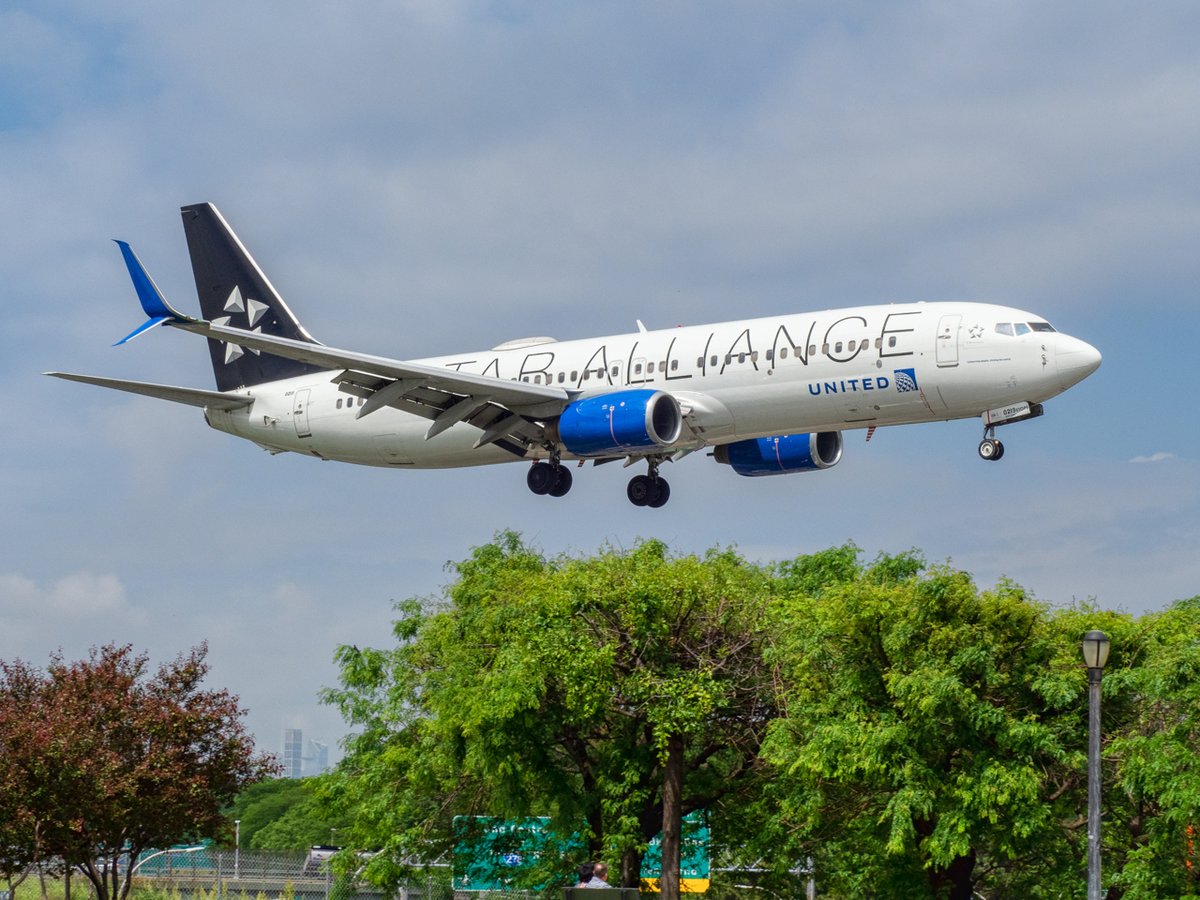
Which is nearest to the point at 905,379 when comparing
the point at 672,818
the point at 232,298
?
the point at 672,818

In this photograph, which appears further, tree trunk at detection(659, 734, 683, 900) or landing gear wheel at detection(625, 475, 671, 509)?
landing gear wheel at detection(625, 475, 671, 509)

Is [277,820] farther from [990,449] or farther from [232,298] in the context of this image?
[990,449]

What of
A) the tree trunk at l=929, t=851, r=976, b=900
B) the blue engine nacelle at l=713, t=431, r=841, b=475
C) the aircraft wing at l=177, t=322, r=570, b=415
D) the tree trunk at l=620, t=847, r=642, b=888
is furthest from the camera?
the blue engine nacelle at l=713, t=431, r=841, b=475

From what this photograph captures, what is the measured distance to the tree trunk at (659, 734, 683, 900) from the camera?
38656 mm

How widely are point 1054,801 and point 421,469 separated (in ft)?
66.2

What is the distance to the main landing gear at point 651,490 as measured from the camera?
43.0 meters

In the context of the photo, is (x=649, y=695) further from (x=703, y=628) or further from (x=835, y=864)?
(x=835, y=864)

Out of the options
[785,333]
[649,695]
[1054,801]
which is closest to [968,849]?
[1054,801]

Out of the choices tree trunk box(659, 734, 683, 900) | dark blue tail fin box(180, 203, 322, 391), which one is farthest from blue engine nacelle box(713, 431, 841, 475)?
dark blue tail fin box(180, 203, 322, 391)

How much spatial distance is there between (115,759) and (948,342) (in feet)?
62.7

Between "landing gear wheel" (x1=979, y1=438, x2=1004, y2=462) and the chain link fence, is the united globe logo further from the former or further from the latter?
the chain link fence

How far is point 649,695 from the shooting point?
129 ft

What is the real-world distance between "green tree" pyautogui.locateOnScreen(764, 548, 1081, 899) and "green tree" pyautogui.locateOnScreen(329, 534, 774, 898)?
8.56ft

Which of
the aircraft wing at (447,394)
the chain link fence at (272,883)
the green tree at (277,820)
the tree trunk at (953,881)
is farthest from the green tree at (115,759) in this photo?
the green tree at (277,820)
